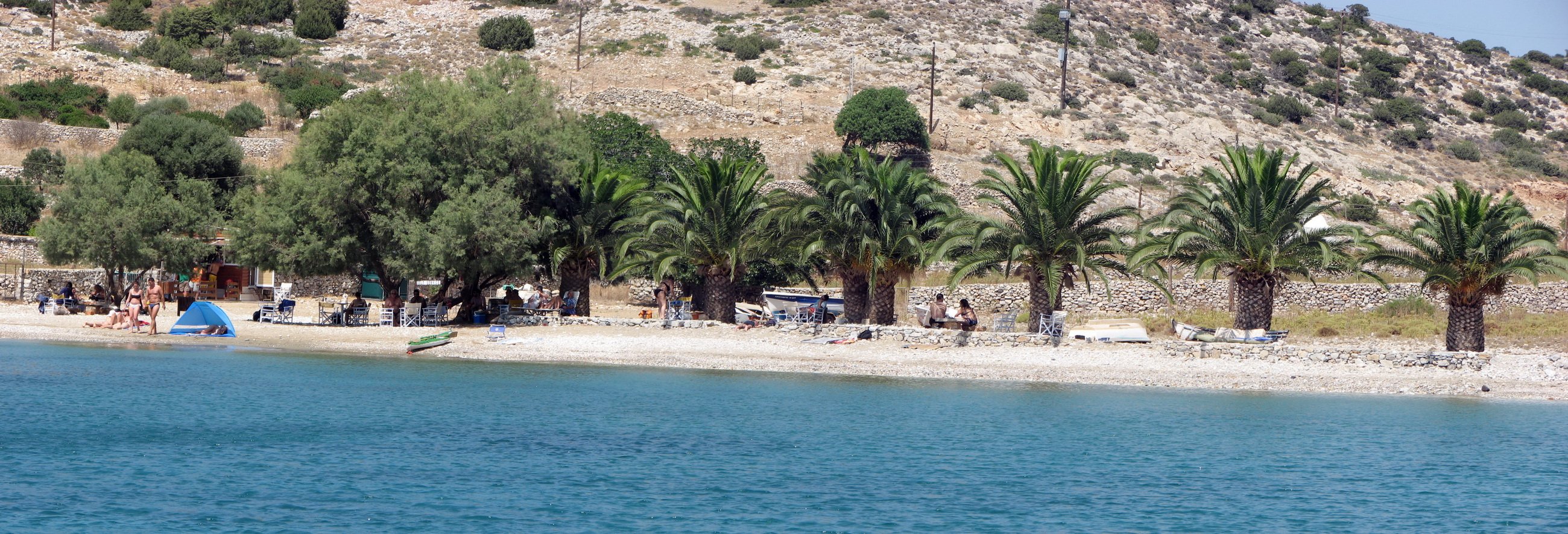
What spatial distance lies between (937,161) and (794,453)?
47.4 metres

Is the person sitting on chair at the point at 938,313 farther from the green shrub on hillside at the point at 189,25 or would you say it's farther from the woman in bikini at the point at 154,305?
the green shrub on hillside at the point at 189,25

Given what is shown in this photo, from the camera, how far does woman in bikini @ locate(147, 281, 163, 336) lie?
3156 centimetres

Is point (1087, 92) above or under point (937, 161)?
above

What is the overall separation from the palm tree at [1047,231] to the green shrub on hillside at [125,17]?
80760 millimetres

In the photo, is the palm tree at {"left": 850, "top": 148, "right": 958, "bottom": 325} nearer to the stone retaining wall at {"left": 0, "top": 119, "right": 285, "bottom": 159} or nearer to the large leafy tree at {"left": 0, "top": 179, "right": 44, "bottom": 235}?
the large leafy tree at {"left": 0, "top": 179, "right": 44, "bottom": 235}

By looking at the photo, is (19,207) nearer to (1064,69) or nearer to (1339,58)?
(1064,69)

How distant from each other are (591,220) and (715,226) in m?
3.50

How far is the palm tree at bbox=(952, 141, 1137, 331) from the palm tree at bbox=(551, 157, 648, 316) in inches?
369

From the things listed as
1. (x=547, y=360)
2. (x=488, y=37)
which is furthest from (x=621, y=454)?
(x=488, y=37)

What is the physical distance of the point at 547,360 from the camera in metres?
29.3

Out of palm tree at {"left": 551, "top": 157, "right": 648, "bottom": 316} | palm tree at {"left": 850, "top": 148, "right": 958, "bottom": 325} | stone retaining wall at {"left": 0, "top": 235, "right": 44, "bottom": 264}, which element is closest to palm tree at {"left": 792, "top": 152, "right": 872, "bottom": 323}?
palm tree at {"left": 850, "top": 148, "right": 958, "bottom": 325}

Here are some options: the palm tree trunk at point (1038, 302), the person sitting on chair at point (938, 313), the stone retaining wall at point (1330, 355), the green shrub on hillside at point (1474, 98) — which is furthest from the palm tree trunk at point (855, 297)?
the green shrub on hillside at point (1474, 98)

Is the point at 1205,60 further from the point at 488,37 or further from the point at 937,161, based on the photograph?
the point at 488,37

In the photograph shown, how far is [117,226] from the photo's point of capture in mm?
36844
